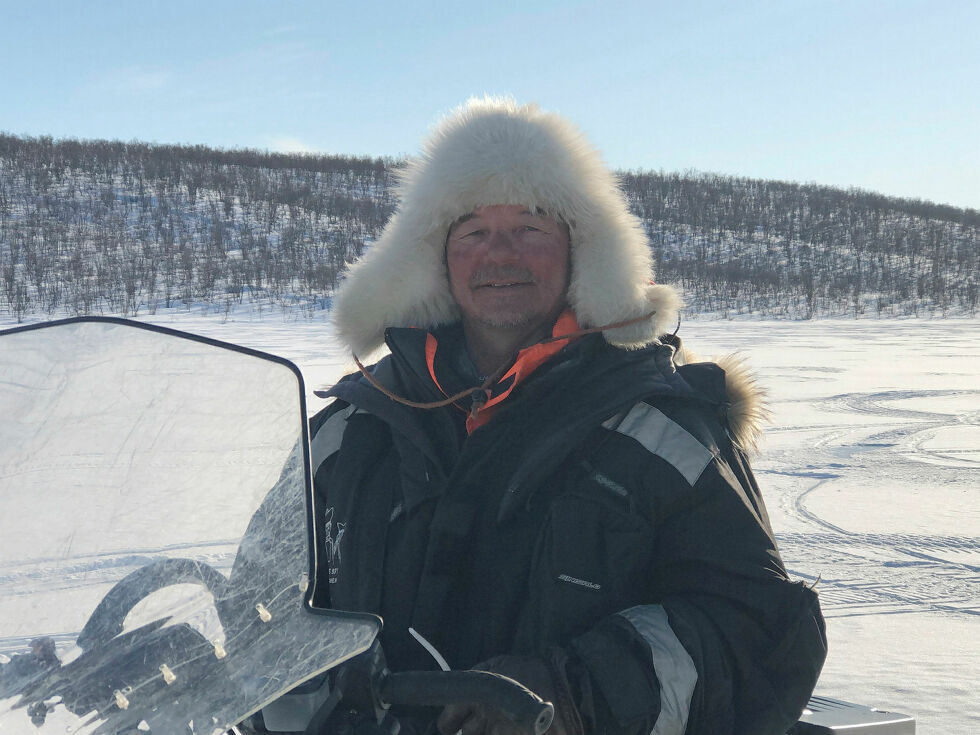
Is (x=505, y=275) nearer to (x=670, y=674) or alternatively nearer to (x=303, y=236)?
(x=670, y=674)

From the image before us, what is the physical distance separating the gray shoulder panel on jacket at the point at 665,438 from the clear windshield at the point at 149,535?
63cm

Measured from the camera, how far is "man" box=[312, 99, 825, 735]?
4.15 ft

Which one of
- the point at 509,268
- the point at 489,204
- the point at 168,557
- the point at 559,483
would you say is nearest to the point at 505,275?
the point at 509,268

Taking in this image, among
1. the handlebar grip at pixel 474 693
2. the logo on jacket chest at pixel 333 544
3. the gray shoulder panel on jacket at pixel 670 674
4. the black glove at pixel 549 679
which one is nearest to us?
the handlebar grip at pixel 474 693

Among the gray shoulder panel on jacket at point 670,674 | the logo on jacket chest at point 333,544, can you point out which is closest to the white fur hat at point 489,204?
the logo on jacket chest at point 333,544

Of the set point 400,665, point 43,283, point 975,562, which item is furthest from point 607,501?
point 43,283

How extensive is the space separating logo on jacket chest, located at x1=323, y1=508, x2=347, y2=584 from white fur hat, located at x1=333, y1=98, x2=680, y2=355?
467 millimetres

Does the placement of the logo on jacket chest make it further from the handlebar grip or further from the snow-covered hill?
the snow-covered hill

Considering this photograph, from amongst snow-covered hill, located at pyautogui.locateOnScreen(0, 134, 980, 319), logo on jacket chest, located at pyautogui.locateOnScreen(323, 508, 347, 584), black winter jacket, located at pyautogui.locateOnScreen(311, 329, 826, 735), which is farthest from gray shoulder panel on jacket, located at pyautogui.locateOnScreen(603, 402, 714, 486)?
snow-covered hill, located at pyautogui.locateOnScreen(0, 134, 980, 319)

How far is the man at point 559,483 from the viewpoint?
1265 millimetres

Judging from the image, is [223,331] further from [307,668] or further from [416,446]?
[307,668]

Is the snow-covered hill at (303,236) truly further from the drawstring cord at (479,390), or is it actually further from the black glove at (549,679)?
the black glove at (549,679)

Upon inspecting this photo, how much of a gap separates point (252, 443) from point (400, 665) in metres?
0.63

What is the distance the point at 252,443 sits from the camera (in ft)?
3.12
